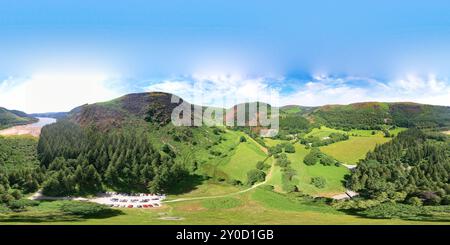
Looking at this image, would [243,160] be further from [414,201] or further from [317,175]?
[414,201]

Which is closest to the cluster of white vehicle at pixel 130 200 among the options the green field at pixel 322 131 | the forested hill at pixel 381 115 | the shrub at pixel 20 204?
the shrub at pixel 20 204

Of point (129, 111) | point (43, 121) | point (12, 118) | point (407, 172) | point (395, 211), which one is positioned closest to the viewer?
point (395, 211)

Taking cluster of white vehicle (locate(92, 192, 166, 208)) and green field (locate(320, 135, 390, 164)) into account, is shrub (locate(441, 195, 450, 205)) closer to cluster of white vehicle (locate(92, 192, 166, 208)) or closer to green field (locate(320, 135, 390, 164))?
green field (locate(320, 135, 390, 164))

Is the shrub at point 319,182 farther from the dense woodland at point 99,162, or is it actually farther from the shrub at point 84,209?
the shrub at point 84,209

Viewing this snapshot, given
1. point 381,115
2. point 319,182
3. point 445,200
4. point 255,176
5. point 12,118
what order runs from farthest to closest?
point 381,115 → point 12,118 → point 255,176 → point 319,182 → point 445,200

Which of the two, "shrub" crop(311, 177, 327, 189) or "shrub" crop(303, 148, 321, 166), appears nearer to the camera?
"shrub" crop(311, 177, 327, 189)

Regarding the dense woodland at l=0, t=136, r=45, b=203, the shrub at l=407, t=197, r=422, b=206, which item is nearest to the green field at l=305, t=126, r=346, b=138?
the shrub at l=407, t=197, r=422, b=206

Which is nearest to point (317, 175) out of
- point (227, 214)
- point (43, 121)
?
point (227, 214)

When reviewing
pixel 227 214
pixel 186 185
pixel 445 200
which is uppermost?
pixel 186 185
